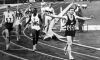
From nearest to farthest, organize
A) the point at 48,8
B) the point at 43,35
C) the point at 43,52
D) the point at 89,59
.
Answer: the point at 89,59 → the point at 43,52 → the point at 48,8 → the point at 43,35

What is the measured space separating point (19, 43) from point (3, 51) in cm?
268

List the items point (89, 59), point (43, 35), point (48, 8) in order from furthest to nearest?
point (43, 35)
point (48, 8)
point (89, 59)

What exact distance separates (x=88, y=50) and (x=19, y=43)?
4.59m

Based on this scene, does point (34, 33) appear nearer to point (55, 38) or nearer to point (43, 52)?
point (43, 52)

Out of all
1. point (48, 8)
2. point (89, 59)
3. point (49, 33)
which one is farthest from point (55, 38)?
point (89, 59)

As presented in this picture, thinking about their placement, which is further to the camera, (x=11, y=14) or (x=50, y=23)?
(x=50, y=23)

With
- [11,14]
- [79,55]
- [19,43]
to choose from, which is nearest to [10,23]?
[11,14]

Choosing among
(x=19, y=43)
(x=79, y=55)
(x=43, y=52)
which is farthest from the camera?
(x=19, y=43)

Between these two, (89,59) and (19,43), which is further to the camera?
(19,43)

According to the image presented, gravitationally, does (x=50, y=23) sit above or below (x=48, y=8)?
below

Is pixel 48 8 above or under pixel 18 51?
above

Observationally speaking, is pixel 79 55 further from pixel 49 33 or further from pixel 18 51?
pixel 49 33

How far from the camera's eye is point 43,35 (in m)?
19.1

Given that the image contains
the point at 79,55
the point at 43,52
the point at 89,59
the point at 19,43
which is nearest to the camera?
the point at 89,59
